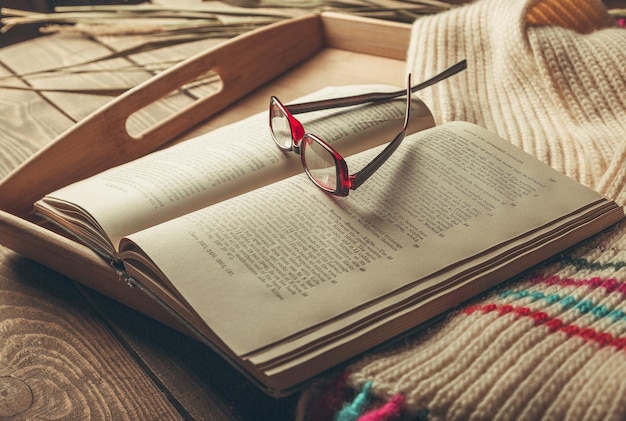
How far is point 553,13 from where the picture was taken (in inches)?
35.7

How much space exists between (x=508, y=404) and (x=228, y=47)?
674mm

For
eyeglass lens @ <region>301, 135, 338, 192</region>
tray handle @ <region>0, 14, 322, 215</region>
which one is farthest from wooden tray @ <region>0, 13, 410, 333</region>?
eyeglass lens @ <region>301, 135, 338, 192</region>

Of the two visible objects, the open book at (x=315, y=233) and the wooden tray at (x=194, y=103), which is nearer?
the open book at (x=315, y=233)

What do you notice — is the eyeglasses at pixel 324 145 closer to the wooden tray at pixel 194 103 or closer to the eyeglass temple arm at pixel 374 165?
the eyeglass temple arm at pixel 374 165

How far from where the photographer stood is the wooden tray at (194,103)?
23.2 inches

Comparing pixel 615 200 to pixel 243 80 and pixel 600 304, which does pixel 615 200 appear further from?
pixel 243 80

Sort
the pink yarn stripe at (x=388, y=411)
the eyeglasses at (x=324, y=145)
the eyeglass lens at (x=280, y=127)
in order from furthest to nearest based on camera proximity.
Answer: the eyeglass lens at (x=280, y=127) → the eyeglasses at (x=324, y=145) → the pink yarn stripe at (x=388, y=411)

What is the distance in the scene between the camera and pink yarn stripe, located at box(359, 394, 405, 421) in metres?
0.39

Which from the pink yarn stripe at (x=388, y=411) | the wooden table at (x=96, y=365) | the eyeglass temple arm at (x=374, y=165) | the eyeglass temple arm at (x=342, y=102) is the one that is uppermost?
the eyeglass temple arm at (x=342, y=102)

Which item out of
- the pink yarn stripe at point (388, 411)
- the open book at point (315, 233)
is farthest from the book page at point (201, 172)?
the pink yarn stripe at point (388, 411)

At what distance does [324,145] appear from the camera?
59 cm

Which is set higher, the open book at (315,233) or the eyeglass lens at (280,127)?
the eyeglass lens at (280,127)

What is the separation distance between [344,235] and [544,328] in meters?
0.16

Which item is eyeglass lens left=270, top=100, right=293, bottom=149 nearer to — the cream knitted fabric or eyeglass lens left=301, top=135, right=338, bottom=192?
eyeglass lens left=301, top=135, right=338, bottom=192
